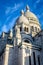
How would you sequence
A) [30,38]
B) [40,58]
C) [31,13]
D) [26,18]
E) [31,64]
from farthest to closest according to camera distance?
[31,13] → [26,18] → [30,38] → [40,58] → [31,64]

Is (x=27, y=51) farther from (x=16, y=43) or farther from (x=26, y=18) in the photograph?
(x=26, y=18)

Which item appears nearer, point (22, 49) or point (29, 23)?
point (22, 49)

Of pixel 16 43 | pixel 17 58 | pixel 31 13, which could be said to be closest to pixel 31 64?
pixel 17 58

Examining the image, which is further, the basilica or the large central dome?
the large central dome

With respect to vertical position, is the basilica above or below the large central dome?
below

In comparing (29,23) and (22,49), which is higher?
(29,23)

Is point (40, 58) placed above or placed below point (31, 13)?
below

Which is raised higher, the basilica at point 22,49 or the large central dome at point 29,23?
the large central dome at point 29,23

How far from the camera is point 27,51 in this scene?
28.4 meters

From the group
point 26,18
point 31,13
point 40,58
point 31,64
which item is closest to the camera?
point 31,64

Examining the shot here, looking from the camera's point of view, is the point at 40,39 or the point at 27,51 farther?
the point at 40,39

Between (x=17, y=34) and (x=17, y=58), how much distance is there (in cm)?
567

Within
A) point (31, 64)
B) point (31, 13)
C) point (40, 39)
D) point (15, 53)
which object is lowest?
point (31, 64)

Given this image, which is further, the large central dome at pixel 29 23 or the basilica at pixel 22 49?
the large central dome at pixel 29 23
